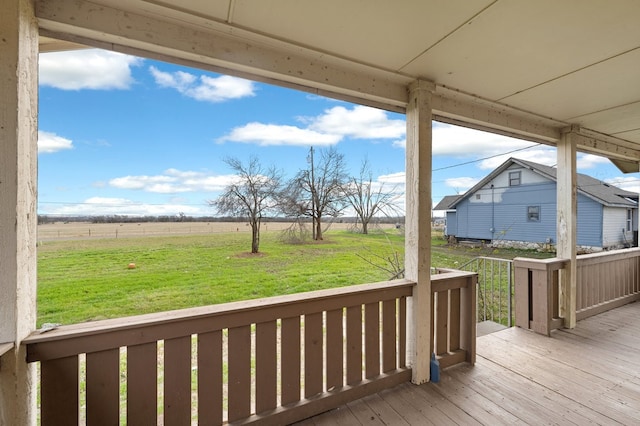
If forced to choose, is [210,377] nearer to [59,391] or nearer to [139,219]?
[59,391]

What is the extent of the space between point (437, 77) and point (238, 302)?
81.8 inches

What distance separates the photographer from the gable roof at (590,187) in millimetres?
6742

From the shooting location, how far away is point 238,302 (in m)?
1.61

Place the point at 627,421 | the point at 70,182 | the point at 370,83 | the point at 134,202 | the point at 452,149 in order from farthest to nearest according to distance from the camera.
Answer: the point at 452,149, the point at 370,83, the point at 627,421, the point at 134,202, the point at 70,182

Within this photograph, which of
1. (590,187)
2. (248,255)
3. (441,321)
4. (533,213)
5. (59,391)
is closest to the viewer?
(59,391)

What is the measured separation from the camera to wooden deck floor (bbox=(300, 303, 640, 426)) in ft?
5.59

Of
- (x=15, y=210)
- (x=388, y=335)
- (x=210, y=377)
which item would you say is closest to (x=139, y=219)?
(x=15, y=210)

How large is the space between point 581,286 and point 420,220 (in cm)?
291

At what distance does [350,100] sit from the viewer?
2.01 metres

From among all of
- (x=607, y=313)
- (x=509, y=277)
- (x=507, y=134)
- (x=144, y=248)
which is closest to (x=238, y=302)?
(x=144, y=248)

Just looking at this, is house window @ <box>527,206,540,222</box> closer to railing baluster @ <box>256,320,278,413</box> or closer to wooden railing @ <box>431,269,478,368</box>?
wooden railing @ <box>431,269,478,368</box>

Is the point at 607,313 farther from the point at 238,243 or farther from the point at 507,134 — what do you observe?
the point at 238,243

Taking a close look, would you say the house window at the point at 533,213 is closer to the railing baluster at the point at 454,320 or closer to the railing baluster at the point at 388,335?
the railing baluster at the point at 454,320

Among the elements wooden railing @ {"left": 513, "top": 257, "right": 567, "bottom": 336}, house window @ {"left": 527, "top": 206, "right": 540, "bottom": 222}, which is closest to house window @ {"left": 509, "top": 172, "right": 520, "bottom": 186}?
house window @ {"left": 527, "top": 206, "right": 540, "bottom": 222}
